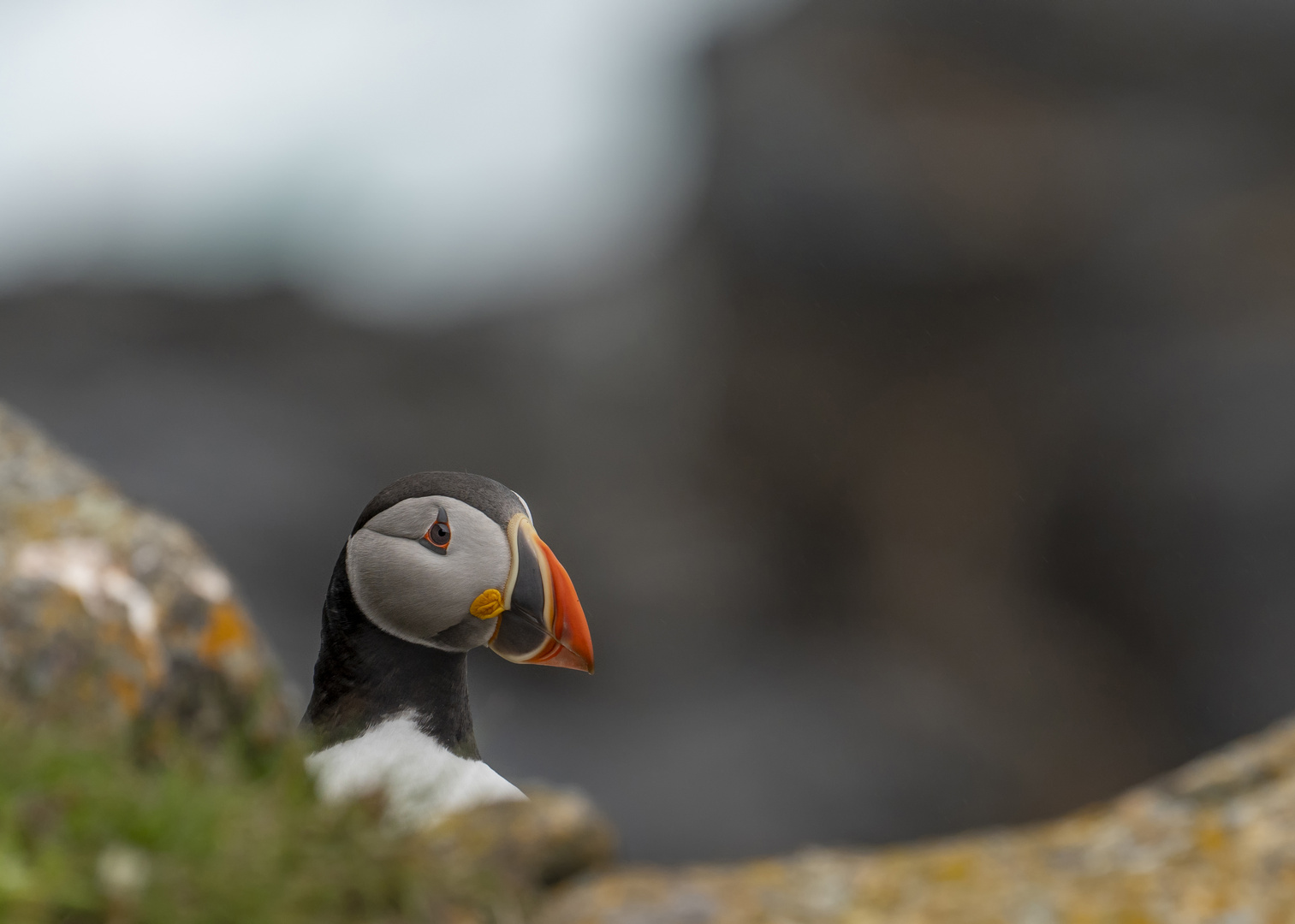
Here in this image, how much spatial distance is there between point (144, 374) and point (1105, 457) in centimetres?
1392

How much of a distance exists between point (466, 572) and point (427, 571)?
0.33ft

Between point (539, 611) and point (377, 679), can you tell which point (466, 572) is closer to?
point (539, 611)

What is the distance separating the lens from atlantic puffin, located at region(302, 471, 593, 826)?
2.24m

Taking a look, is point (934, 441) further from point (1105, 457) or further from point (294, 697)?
point (294, 697)

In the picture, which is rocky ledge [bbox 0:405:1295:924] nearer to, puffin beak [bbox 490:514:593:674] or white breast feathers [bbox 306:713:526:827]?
white breast feathers [bbox 306:713:526:827]

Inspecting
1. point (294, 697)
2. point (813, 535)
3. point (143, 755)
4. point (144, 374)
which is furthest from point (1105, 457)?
point (144, 374)

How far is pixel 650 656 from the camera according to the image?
14406 mm

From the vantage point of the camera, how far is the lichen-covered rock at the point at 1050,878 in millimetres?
3352

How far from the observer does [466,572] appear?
91.6 inches

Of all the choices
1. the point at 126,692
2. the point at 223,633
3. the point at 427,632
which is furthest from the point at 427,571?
the point at 223,633

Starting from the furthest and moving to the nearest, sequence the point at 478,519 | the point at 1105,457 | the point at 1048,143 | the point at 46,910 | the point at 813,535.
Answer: the point at 813,535 → the point at 1048,143 → the point at 1105,457 → the point at 478,519 → the point at 46,910

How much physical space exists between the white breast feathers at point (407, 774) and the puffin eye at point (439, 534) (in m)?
0.46

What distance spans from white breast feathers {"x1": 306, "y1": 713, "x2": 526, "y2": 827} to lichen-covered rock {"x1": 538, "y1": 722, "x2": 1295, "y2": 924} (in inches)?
33.3

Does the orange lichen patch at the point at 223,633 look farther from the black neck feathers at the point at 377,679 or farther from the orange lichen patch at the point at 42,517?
the black neck feathers at the point at 377,679
